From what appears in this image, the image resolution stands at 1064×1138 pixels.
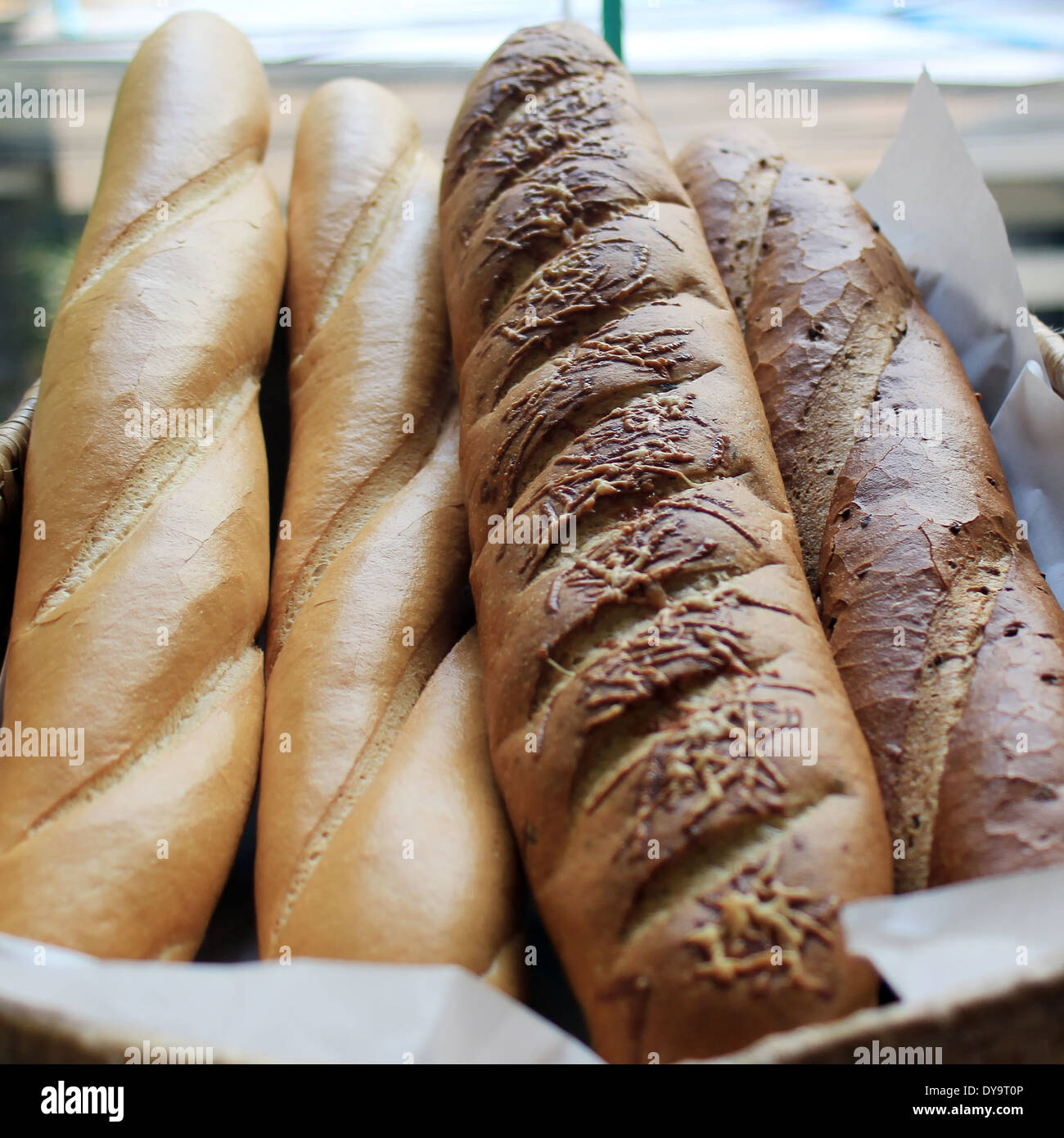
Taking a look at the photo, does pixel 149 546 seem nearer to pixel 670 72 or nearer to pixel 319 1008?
pixel 319 1008

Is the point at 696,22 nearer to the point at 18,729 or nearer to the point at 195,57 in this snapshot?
the point at 195,57

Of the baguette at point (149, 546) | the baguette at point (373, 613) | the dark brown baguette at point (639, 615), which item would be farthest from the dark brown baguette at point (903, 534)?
the baguette at point (149, 546)

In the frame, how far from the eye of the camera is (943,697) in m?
1.17

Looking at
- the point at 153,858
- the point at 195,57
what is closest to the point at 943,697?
the point at 153,858

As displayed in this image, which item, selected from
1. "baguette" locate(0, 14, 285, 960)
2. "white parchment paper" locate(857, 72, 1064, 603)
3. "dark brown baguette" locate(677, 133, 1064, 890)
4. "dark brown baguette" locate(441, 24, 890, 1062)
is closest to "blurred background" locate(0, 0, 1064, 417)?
"white parchment paper" locate(857, 72, 1064, 603)

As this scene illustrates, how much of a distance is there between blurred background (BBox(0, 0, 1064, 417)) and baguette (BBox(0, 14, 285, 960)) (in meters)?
0.42

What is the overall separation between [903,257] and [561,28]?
29.3 inches

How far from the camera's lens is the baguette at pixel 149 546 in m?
1.14

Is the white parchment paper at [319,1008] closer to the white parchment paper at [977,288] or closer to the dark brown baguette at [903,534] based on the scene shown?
the dark brown baguette at [903,534]

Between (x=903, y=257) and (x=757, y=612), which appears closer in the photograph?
(x=757, y=612)

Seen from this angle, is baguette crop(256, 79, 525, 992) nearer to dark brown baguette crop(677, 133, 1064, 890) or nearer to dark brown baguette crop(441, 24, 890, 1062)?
dark brown baguette crop(441, 24, 890, 1062)

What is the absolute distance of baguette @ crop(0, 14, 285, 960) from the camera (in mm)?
1138

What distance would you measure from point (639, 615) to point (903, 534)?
15.9 inches

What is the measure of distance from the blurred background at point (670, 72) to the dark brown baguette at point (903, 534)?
589 mm
